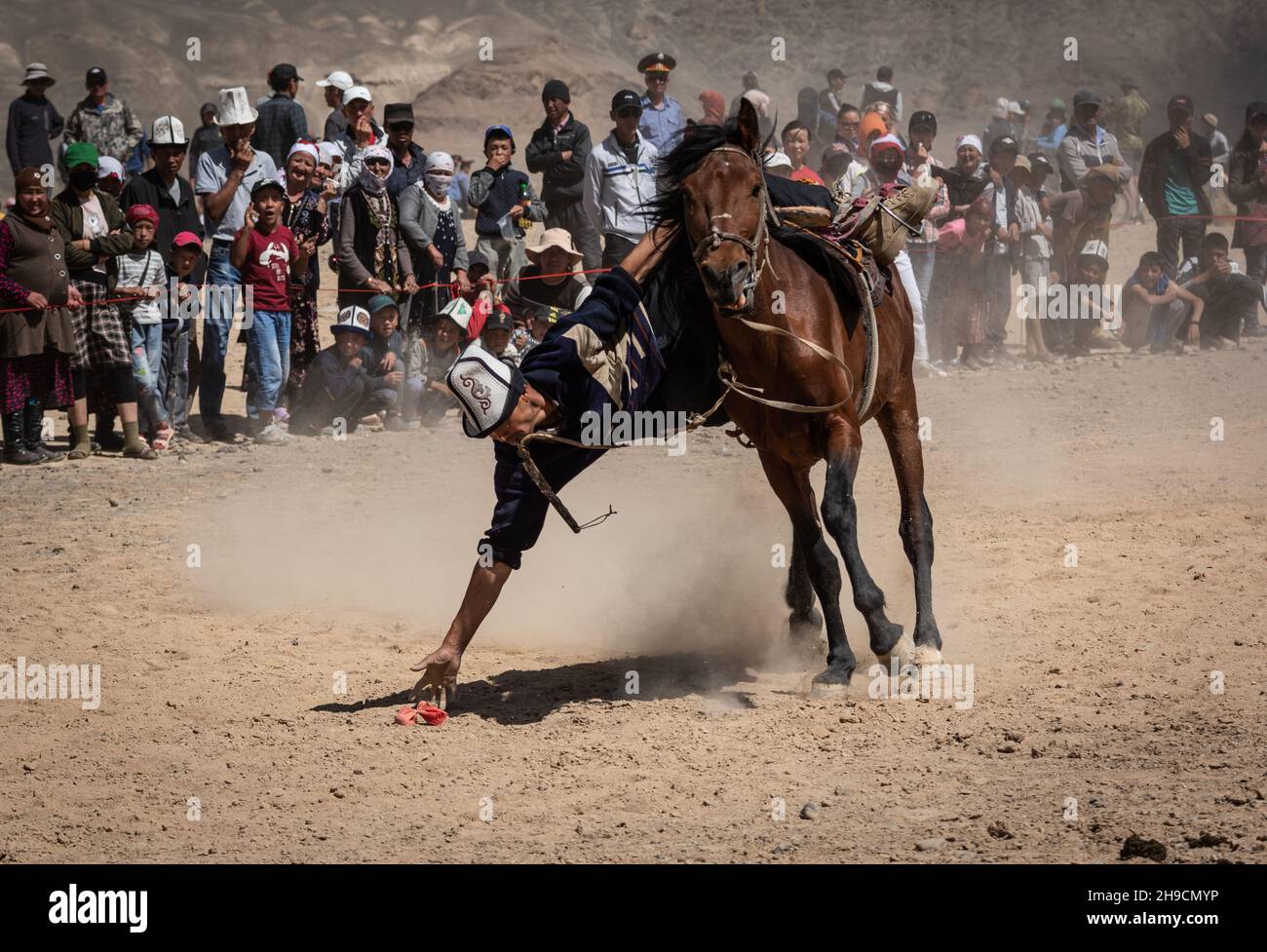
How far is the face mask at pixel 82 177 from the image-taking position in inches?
484

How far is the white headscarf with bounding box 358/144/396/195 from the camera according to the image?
12773mm

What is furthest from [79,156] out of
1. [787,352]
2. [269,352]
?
[787,352]

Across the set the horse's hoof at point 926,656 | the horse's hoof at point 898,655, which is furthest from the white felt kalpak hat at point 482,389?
the horse's hoof at point 926,656


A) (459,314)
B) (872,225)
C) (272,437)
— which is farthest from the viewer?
(459,314)

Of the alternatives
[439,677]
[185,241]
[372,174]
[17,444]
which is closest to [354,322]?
[372,174]

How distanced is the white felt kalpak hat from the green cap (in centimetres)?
716

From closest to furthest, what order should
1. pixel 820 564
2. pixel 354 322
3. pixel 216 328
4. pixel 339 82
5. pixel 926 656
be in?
pixel 820 564, pixel 926 656, pixel 216 328, pixel 354 322, pixel 339 82

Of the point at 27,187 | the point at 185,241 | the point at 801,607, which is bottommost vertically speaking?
the point at 801,607

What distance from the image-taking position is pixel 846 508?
6855mm

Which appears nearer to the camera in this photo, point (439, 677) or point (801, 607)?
point (439, 677)

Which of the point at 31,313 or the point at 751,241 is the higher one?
the point at 31,313

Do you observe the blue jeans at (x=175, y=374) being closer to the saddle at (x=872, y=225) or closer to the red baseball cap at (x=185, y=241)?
the red baseball cap at (x=185, y=241)

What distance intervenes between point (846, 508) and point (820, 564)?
380 millimetres

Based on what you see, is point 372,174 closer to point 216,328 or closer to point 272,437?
point 216,328
